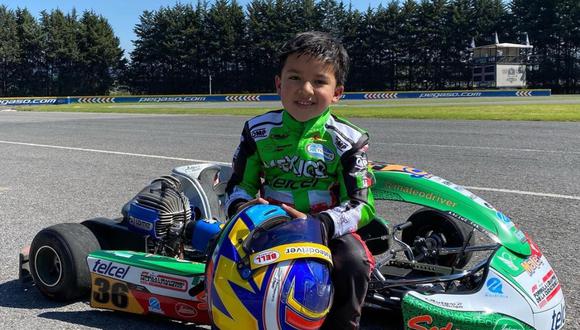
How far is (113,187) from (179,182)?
3554mm

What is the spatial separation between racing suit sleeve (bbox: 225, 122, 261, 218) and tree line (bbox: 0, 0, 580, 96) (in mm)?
66429

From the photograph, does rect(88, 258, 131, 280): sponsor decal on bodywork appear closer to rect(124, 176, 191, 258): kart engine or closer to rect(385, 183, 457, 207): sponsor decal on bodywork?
rect(124, 176, 191, 258): kart engine

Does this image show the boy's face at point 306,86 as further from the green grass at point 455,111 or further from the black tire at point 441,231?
the green grass at point 455,111

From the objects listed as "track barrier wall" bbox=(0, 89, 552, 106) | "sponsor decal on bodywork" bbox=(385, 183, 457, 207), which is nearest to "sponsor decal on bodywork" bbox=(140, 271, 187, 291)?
"sponsor decal on bodywork" bbox=(385, 183, 457, 207)

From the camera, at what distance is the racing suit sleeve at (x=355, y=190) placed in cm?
243

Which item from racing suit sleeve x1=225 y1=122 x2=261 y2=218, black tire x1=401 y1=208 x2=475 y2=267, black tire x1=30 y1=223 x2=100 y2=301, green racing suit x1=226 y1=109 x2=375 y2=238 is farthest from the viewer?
black tire x1=401 y1=208 x2=475 y2=267

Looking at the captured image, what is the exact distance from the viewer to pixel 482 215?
2637mm

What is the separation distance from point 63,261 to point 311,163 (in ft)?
5.10

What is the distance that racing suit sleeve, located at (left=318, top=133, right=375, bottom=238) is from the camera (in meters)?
2.43

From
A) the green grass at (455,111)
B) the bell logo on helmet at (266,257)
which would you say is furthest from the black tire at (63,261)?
the green grass at (455,111)

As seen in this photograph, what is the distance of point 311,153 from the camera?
2.62 meters

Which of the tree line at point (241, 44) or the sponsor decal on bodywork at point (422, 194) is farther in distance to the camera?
the tree line at point (241, 44)

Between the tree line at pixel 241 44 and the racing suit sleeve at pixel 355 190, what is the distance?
219 ft

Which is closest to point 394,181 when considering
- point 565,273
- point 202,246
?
point 202,246
